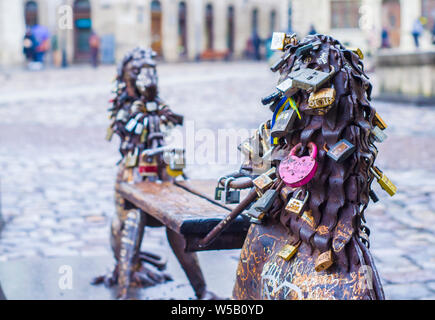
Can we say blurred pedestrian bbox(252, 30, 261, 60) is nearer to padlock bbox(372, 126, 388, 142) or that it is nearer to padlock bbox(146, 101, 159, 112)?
padlock bbox(146, 101, 159, 112)

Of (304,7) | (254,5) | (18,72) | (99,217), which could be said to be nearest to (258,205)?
(99,217)

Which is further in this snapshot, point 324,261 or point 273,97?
point 273,97

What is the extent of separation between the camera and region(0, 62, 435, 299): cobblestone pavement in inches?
231

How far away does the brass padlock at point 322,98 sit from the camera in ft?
8.02

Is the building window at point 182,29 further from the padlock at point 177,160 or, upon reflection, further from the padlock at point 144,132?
the padlock at point 177,160

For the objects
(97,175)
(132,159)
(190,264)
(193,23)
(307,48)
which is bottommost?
(97,175)

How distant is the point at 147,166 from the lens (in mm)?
4664

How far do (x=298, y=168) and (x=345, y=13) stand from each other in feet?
124

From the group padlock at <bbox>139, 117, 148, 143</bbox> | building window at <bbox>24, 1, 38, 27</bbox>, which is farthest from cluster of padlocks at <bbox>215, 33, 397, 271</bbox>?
building window at <bbox>24, 1, 38, 27</bbox>

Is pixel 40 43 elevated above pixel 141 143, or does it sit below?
above

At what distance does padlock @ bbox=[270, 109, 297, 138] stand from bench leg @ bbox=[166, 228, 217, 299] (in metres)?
2.05

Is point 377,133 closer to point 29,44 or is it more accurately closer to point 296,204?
point 296,204

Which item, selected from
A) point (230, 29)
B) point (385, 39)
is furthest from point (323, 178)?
point (230, 29)

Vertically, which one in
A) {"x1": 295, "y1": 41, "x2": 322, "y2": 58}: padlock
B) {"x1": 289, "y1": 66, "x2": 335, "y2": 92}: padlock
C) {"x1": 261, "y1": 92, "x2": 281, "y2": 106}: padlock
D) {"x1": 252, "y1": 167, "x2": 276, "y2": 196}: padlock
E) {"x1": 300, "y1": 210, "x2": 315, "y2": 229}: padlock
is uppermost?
{"x1": 295, "y1": 41, "x2": 322, "y2": 58}: padlock
